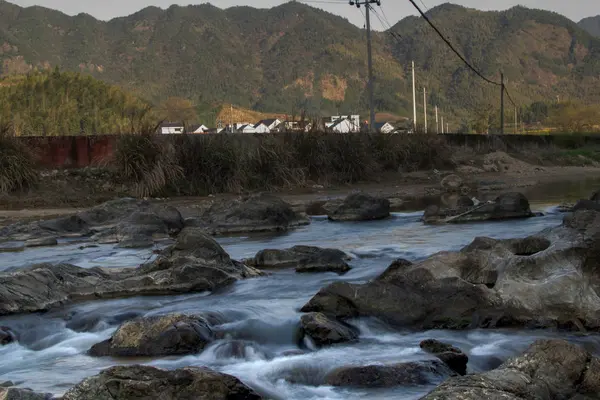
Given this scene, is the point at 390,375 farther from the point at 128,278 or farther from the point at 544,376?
the point at 128,278

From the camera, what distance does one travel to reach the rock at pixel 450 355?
18.0ft

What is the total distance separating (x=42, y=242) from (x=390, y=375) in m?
8.00

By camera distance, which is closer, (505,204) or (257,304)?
(257,304)

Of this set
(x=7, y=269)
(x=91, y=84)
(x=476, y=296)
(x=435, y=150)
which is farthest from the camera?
(x=91, y=84)

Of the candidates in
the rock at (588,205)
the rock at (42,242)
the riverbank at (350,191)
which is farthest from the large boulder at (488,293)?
the riverbank at (350,191)

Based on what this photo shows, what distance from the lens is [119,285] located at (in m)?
8.15

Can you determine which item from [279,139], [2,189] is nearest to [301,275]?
[2,189]

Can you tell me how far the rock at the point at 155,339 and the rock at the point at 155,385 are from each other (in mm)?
1210

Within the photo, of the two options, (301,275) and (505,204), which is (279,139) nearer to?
(505,204)

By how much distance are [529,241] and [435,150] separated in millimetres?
16671

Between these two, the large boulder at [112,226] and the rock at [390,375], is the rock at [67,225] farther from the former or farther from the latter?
the rock at [390,375]

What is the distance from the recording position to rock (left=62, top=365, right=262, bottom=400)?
4.39 m

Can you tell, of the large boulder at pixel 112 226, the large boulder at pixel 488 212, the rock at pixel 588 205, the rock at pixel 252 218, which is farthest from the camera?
the large boulder at pixel 488 212

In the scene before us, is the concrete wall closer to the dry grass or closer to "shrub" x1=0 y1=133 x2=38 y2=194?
the dry grass
